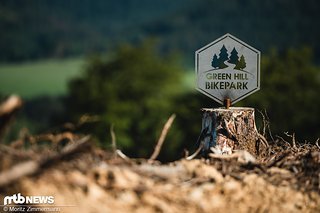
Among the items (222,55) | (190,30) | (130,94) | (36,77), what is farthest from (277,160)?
(190,30)

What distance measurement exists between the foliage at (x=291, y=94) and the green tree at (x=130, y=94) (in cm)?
763

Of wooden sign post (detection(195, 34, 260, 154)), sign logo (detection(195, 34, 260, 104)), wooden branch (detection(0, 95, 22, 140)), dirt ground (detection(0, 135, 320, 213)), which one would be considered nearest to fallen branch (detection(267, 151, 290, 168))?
dirt ground (detection(0, 135, 320, 213))

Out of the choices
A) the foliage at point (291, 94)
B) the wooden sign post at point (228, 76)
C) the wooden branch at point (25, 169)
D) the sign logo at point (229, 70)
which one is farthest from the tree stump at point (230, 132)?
the foliage at point (291, 94)

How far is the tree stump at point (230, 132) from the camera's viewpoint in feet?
17.3

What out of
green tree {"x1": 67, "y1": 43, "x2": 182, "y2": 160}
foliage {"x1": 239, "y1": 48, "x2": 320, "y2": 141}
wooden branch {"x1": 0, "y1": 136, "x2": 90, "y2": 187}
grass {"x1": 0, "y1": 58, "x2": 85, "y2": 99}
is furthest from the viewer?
grass {"x1": 0, "y1": 58, "x2": 85, "y2": 99}

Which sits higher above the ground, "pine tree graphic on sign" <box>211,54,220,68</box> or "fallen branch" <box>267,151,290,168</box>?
"pine tree graphic on sign" <box>211,54,220,68</box>

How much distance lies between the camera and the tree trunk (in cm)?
527

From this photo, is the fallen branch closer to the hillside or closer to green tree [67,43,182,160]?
green tree [67,43,182,160]

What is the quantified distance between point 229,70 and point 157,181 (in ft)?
6.93

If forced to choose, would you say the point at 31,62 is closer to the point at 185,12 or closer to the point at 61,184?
the point at 185,12

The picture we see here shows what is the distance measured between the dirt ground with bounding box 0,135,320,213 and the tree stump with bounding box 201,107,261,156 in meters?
0.74

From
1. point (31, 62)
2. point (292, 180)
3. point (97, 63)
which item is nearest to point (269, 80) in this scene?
point (97, 63)

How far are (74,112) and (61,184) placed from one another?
44.0 metres

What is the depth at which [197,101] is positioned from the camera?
4344cm
